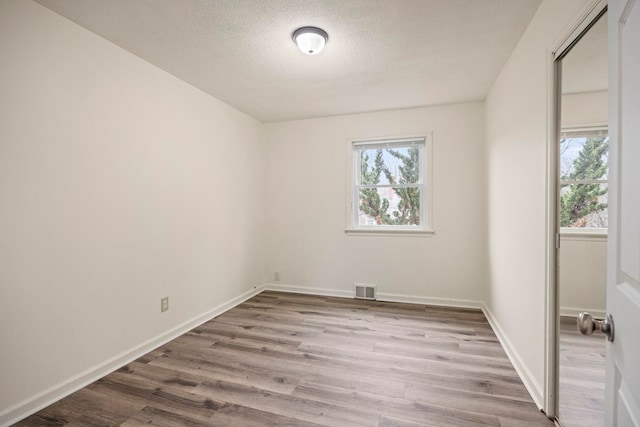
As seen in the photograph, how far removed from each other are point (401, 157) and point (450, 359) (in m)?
2.46

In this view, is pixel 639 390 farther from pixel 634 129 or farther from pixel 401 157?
pixel 401 157

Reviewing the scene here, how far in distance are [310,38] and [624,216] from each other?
201 cm

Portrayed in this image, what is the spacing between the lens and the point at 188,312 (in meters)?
2.95

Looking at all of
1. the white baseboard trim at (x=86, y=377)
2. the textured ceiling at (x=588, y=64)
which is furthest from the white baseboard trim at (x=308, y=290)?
the textured ceiling at (x=588, y=64)

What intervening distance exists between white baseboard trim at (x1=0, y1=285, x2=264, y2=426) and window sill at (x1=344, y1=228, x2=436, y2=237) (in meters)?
2.07

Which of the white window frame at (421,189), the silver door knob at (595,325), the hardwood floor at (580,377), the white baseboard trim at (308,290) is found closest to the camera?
the silver door knob at (595,325)

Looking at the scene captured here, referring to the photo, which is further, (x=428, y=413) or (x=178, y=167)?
(x=178, y=167)

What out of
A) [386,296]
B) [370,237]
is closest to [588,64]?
[370,237]

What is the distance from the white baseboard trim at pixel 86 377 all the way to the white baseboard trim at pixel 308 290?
1227 mm

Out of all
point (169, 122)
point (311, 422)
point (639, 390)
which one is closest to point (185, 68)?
point (169, 122)

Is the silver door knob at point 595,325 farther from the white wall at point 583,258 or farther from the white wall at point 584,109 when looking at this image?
the white wall at point 584,109

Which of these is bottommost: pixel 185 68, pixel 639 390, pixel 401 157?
pixel 639 390

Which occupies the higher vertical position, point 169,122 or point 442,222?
point 169,122

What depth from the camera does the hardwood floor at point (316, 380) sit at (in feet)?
5.58
